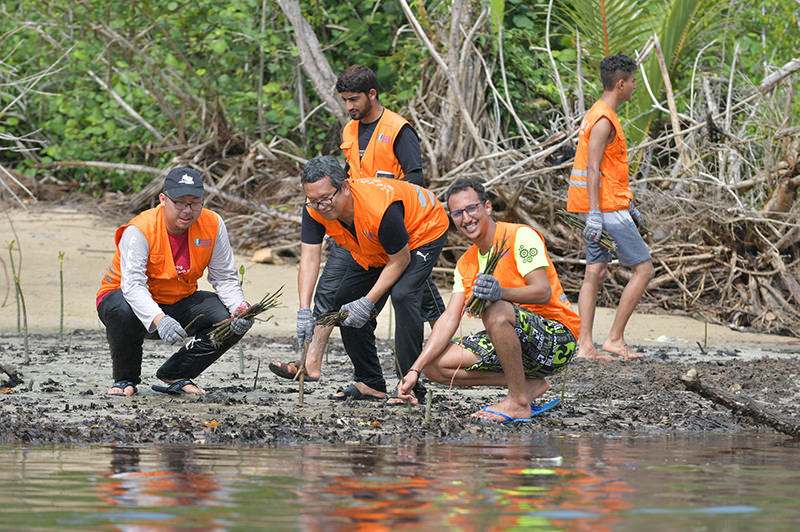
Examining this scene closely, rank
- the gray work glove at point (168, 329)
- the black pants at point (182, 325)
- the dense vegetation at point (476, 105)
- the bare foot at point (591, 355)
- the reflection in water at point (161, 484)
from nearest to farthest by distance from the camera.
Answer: the reflection in water at point (161, 484)
the gray work glove at point (168, 329)
the black pants at point (182, 325)
the bare foot at point (591, 355)
the dense vegetation at point (476, 105)

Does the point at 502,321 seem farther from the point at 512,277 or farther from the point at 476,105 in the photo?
the point at 476,105

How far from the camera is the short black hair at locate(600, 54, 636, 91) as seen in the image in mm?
7656

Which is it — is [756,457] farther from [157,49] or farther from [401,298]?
[157,49]

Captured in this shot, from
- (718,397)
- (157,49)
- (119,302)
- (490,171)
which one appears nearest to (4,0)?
(157,49)

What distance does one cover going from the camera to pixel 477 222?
5.55 metres

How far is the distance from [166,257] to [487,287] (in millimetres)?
1819

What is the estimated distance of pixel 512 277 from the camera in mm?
5633

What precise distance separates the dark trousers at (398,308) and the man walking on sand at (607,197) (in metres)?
1.98

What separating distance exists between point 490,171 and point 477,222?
519cm

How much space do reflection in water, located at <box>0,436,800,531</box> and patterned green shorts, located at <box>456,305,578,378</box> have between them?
0.54 metres

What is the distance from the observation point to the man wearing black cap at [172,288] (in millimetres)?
5852

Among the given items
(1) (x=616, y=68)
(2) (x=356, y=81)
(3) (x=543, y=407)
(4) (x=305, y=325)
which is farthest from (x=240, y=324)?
(1) (x=616, y=68)

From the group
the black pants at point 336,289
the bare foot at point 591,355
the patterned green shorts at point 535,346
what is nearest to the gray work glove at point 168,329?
the black pants at point 336,289

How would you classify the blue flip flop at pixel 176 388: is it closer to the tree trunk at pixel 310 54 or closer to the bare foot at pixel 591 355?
the bare foot at pixel 591 355
